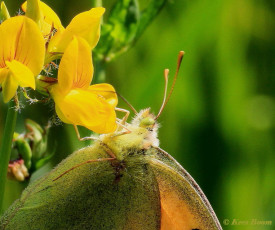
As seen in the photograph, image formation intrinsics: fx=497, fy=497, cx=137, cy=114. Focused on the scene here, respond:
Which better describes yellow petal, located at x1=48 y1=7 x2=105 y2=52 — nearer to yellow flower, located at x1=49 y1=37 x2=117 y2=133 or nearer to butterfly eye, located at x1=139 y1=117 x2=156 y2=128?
yellow flower, located at x1=49 y1=37 x2=117 y2=133

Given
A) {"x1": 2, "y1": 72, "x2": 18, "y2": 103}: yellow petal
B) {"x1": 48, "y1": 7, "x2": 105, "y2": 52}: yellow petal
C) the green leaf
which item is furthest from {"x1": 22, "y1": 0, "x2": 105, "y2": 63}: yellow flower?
the green leaf

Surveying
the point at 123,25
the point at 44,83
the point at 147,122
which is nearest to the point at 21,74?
the point at 44,83

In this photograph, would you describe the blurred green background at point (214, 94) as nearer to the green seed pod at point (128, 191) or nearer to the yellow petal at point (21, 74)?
the green seed pod at point (128, 191)

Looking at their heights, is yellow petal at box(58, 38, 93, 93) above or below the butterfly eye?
above

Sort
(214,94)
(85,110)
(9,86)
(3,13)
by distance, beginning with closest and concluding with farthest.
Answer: (9,86), (3,13), (85,110), (214,94)

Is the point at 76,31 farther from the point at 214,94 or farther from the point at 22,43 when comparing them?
the point at 214,94

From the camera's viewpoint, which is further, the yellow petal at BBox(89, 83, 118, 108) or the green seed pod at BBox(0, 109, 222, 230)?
the green seed pod at BBox(0, 109, 222, 230)
